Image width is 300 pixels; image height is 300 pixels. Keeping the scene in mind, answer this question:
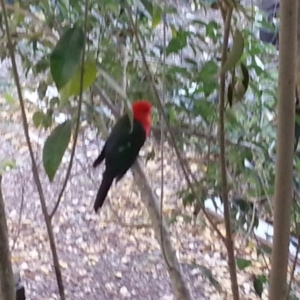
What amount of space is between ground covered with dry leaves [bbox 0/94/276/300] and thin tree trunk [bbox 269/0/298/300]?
99cm

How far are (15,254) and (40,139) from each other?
419mm

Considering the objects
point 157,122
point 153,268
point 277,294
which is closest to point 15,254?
point 153,268

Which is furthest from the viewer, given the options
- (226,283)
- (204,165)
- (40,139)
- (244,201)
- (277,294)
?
(226,283)

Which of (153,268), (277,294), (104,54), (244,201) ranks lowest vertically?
(277,294)

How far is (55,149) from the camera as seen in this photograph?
1.30 ft

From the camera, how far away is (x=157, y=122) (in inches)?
40.9

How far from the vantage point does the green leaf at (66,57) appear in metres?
0.35

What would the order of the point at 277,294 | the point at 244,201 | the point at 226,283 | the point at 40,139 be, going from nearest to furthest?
the point at 277,294
the point at 244,201
the point at 40,139
the point at 226,283

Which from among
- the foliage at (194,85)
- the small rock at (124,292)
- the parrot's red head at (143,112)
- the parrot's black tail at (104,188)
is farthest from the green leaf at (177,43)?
the small rock at (124,292)

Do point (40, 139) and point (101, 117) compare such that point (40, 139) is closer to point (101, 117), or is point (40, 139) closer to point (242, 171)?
point (101, 117)

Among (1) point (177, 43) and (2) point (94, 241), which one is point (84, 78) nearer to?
(1) point (177, 43)

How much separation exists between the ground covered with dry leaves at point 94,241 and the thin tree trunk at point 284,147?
A: 995 mm

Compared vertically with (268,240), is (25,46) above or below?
above

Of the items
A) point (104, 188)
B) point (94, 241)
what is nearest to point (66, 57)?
point (104, 188)
